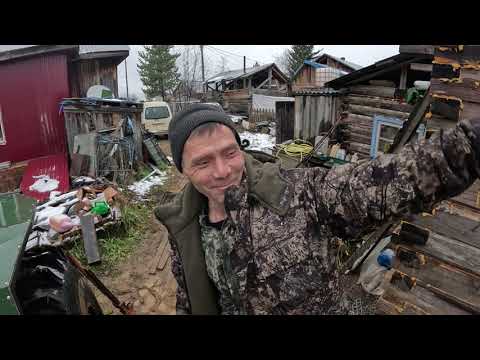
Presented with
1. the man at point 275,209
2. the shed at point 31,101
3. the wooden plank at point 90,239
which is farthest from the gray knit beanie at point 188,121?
the shed at point 31,101

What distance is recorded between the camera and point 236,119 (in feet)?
77.5

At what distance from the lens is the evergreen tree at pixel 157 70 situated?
129 ft

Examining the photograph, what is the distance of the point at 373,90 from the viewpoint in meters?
8.59

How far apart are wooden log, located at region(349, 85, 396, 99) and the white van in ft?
34.2

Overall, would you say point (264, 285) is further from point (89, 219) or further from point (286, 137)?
point (286, 137)

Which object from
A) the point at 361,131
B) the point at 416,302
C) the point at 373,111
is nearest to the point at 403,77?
the point at 373,111

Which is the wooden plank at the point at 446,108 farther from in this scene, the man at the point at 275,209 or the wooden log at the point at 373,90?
the wooden log at the point at 373,90

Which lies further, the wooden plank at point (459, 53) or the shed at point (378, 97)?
the shed at point (378, 97)

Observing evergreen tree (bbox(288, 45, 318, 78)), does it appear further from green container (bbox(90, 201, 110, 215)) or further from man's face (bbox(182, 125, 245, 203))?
man's face (bbox(182, 125, 245, 203))

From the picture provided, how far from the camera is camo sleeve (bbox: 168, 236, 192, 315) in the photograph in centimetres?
166

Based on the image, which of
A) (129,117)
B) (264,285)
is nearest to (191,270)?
(264,285)

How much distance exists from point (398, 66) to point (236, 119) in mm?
16531

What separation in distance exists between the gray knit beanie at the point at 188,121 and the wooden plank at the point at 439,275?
6.04ft

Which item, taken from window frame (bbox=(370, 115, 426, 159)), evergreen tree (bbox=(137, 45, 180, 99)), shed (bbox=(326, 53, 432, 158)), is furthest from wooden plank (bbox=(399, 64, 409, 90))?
evergreen tree (bbox=(137, 45, 180, 99))
